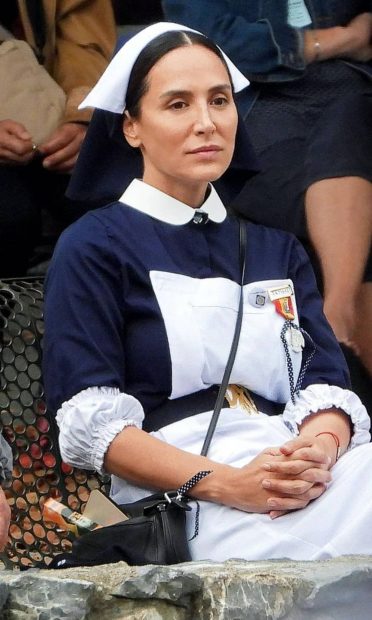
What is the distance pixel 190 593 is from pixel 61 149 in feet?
7.84

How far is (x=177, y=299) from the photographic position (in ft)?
11.0

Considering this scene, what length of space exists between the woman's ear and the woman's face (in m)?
0.03

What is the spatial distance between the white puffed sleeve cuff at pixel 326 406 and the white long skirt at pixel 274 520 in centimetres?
13

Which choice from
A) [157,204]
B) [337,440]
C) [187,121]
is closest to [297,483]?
[337,440]

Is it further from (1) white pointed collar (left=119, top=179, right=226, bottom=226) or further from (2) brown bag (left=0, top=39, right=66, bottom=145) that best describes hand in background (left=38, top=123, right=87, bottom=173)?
(1) white pointed collar (left=119, top=179, right=226, bottom=226)

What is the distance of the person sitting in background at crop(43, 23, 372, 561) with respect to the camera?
311 centimetres

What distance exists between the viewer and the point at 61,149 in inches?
182

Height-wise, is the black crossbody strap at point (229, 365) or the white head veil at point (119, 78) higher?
the white head veil at point (119, 78)

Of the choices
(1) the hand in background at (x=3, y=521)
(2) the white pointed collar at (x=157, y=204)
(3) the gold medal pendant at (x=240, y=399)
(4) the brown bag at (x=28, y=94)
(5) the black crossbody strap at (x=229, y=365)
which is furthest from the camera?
(4) the brown bag at (x=28, y=94)

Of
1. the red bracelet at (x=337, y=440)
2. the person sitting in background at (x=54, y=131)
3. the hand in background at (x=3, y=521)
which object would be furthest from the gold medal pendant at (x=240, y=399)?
the person sitting in background at (x=54, y=131)

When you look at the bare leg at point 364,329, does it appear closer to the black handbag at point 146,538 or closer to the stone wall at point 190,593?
the black handbag at point 146,538

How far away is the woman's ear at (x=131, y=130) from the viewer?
3598 mm

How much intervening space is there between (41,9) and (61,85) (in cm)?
25

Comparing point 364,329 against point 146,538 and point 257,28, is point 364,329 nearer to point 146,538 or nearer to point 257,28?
point 257,28
